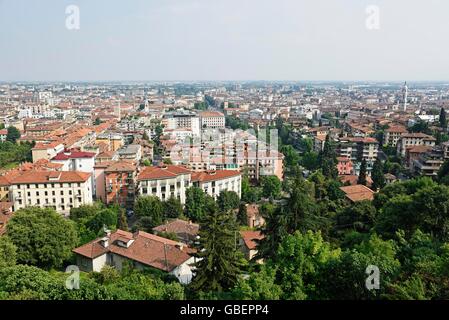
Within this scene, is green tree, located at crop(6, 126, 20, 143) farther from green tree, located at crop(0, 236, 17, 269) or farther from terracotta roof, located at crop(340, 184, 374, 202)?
terracotta roof, located at crop(340, 184, 374, 202)

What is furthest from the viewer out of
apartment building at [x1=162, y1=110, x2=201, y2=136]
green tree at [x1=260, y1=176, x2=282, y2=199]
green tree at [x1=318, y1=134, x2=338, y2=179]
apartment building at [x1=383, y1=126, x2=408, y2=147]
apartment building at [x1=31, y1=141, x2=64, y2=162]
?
apartment building at [x1=162, y1=110, x2=201, y2=136]

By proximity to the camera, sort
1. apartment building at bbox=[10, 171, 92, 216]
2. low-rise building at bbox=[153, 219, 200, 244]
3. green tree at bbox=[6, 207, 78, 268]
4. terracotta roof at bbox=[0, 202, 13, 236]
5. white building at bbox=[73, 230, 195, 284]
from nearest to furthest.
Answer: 1. white building at bbox=[73, 230, 195, 284]
2. green tree at bbox=[6, 207, 78, 268]
3. low-rise building at bbox=[153, 219, 200, 244]
4. terracotta roof at bbox=[0, 202, 13, 236]
5. apartment building at bbox=[10, 171, 92, 216]

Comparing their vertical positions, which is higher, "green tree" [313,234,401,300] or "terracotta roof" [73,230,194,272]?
"green tree" [313,234,401,300]

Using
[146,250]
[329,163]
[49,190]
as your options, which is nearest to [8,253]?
[146,250]

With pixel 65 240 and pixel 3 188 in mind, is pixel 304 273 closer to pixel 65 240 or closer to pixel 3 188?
pixel 65 240

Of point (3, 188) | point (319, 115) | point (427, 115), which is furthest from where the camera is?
point (319, 115)

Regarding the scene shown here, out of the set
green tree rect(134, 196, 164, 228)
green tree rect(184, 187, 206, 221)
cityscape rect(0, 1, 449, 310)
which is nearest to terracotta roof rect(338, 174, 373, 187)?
cityscape rect(0, 1, 449, 310)
